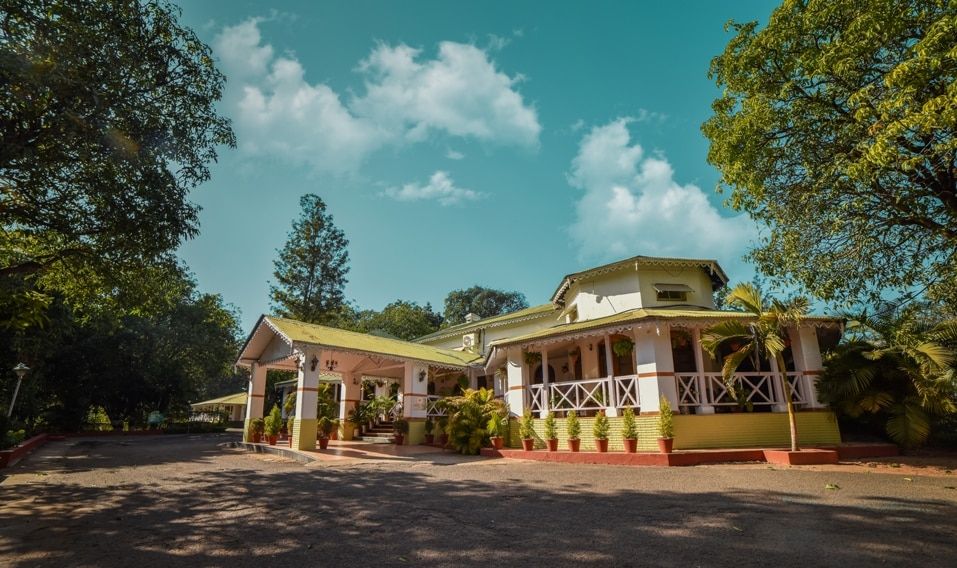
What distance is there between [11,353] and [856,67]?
2925 centimetres

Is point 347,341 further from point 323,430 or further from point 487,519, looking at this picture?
point 487,519

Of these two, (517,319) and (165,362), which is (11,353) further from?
(517,319)

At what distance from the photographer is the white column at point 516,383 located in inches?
594

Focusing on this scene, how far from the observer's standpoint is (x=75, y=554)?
456cm

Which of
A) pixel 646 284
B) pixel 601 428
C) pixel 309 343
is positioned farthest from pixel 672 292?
pixel 309 343

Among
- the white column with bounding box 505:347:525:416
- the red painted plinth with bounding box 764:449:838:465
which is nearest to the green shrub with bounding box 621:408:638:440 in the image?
the red painted plinth with bounding box 764:449:838:465

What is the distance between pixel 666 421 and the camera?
36.6 ft

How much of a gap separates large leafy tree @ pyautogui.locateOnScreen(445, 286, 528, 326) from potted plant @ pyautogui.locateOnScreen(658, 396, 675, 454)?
43.0 meters

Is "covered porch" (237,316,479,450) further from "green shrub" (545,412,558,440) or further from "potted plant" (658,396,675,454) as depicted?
"potted plant" (658,396,675,454)

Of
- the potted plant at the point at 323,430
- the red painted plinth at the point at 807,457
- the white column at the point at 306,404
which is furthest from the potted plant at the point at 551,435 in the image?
the white column at the point at 306,404

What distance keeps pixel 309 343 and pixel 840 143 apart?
49.0ft

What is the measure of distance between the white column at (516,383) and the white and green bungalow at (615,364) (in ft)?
0.13

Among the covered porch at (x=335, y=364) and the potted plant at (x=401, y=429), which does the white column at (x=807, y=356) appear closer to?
the covered porch at (x=335, y=364)

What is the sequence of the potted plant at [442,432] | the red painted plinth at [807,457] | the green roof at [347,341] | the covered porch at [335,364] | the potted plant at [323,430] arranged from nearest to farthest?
the red painted plinth at [807,457] → the covered porch at [335,364] → the green roof at [347,341] → the potted plant at [323,430] → the potted plant at [442,432]
